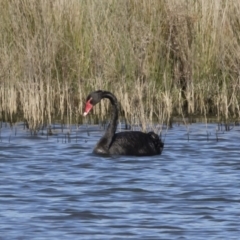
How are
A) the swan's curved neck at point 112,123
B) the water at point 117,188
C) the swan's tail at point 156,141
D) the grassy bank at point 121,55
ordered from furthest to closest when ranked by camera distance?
1. the grassy bank at point 121,55
2. the swan's curved neck at point 112,123
3. the swan's tail at point 156,141
4. the water at point 117,188

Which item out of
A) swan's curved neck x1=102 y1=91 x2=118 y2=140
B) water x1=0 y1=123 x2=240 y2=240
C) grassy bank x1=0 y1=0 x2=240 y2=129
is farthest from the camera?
grassy bank x1=0 y1=0 x2=240 y2=129

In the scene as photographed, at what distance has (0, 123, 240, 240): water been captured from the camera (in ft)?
25.1

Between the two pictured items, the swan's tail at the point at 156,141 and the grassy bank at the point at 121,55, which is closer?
the swan's tail at the point at 156,141

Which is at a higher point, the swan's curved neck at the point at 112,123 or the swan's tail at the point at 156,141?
the swan's curved neck at the point at 112,123

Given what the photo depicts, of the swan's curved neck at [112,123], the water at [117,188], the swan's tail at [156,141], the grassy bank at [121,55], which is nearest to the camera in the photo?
the water at [117,188]

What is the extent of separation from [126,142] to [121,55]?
2.38 metres

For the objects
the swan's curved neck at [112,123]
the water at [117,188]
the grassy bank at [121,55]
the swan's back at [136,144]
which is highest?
the grassy bank at [121,55]

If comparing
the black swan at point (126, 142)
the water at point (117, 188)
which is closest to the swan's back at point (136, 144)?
the black swan at point (126, 142)

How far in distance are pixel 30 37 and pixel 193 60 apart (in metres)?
2.29

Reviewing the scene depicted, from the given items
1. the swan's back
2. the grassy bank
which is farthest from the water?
the grassy bank

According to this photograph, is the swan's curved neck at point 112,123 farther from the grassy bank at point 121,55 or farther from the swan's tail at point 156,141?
the grassy bank at point 121,55

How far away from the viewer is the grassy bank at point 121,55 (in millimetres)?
13461

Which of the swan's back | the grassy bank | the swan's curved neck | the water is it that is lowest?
the water

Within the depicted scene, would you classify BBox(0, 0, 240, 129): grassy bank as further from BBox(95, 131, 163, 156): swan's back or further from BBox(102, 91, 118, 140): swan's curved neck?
BBox(95, 131, 163, 156): swan's back
